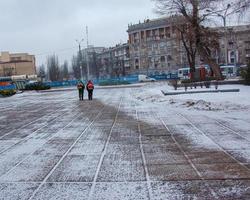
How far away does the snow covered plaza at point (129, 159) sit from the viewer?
6.60 m

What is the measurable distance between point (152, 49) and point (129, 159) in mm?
119832

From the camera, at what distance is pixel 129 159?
9.01m

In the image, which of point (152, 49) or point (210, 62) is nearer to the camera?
point (210, 62)

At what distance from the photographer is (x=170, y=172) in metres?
7.70

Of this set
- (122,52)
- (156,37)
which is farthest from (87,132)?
(122,52)

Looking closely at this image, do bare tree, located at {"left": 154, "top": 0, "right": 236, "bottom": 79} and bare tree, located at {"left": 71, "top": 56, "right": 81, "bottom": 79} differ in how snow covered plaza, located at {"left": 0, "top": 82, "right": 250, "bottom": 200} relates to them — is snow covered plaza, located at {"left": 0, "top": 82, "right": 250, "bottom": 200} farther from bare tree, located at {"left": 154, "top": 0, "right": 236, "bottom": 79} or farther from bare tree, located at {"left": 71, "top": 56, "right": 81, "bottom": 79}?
bare tree, located at {"left": 71, "top": 56, "right": 81, "bottom": 79}

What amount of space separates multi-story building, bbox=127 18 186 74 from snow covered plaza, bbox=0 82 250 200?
106180 mm

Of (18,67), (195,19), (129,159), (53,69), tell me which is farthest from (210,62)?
(18,67)

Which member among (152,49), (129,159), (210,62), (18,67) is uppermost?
(152,49)

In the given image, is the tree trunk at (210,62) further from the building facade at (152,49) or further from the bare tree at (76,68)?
the bare tree at (76,68)

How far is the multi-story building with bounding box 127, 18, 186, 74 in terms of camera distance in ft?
404

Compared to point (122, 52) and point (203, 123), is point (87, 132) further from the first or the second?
point (122, 52)

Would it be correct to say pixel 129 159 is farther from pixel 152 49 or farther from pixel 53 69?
pixel 152 49

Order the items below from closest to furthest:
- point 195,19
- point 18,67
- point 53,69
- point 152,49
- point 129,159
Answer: point 129,159 < point 195,19 < point 53,69 < point 152,49 < point 18,67
